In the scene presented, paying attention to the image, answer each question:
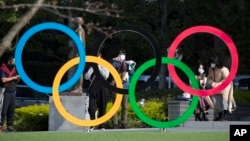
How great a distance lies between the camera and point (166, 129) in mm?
22328

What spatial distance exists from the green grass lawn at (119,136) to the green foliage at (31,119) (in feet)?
9.23

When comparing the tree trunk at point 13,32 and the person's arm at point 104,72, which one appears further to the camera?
the person's arm at point 104,72

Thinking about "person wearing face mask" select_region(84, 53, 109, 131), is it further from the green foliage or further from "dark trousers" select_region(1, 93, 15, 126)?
the green foliage

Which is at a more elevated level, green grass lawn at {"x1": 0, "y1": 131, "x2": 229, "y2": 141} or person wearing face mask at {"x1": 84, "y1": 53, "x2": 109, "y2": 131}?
person wearing face mask at {"x1": 84, "y1": 53, "x2": 109, "y2": 131}

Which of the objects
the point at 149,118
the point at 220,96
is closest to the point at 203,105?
the point at 220,96

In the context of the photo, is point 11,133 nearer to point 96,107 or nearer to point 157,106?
point 96,107

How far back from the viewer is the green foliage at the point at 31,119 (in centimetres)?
2384

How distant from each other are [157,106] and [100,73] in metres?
4.58

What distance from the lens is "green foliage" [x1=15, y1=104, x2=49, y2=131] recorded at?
23844mm

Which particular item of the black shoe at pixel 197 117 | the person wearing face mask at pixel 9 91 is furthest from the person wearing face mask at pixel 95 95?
the black shoe at pixel 197 117

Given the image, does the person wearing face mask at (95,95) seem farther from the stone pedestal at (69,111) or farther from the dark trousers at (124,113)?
the dark trousers at (124,113)

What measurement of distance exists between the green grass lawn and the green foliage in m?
2.81

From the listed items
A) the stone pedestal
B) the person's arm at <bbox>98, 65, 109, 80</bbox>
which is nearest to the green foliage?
the stone pedestal

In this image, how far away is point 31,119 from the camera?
24.1 meters
